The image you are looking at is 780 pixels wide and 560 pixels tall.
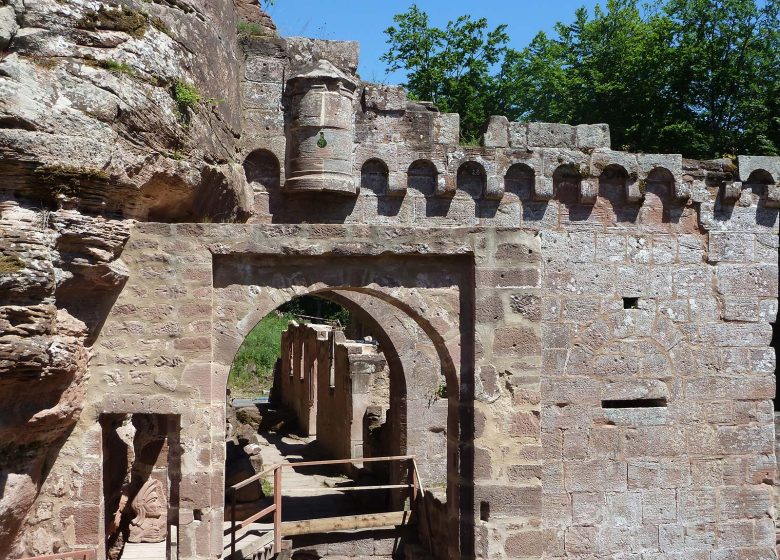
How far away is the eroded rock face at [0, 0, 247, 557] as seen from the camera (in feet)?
18.9

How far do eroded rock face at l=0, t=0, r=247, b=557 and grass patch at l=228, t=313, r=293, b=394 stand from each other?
2055 centimetres

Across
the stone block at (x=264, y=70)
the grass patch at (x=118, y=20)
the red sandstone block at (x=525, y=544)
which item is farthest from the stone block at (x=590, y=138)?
the grass patch at (x=118, y=20)

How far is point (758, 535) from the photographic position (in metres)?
9.77

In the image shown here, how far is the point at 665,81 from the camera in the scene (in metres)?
19.8

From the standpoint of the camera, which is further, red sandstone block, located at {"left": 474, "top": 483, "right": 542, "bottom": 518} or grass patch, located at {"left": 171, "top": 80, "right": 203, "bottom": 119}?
grass patch, located at {"left": 171, "top": 80, "right": 203, "bottom": 119}

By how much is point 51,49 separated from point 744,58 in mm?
16539

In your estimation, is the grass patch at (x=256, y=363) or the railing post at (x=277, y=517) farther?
the grass patch at (x=256, y=363)

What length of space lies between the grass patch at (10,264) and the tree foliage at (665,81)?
36.7ft

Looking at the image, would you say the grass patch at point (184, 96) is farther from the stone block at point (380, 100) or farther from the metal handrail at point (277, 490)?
the metal handrail at point (277, 490)

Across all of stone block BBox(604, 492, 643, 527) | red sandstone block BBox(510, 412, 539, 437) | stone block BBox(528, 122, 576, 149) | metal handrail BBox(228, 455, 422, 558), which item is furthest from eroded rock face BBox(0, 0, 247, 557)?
stone block BBox(604, 492, 643, 527)

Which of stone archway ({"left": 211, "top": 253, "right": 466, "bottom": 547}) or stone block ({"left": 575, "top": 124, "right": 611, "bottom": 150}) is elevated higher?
stone block ({"left": 575, "top": 124, "right": 611, "bottom": 150})

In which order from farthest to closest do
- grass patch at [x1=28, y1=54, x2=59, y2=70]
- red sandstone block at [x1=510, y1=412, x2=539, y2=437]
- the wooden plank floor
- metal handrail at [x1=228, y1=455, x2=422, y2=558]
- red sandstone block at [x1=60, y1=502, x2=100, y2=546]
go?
the wooden plank floor
metal handrail at [x1=228, y1=455, x2=422, y2=558]
red sandstone block at [x1=510, y1=412, x2=539, y2=437]
red sandstone block at [x1=60, y1=502, x2=100, y2=546]
grass patch at [x1=28, y1=54, x2=59, y2=70]

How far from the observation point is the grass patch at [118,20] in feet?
21.2

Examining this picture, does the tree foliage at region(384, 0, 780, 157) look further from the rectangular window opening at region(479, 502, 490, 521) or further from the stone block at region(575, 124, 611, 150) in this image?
the rectangular window opening at region(479, 502, 490, 521)
